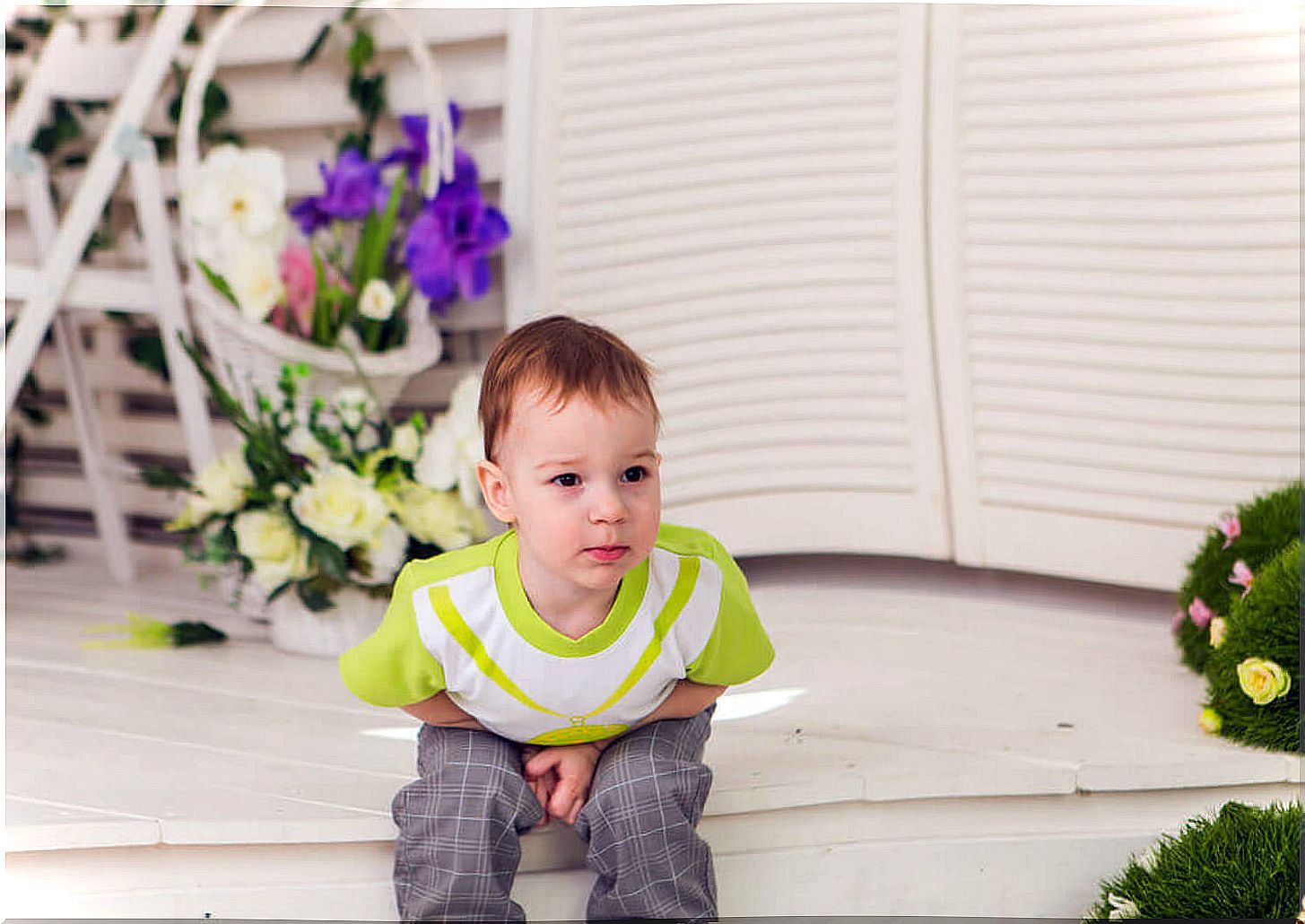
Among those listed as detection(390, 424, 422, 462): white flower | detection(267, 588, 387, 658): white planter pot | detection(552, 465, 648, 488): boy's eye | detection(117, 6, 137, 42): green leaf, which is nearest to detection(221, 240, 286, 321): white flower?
detection(390, 424, 422, 462): white flower

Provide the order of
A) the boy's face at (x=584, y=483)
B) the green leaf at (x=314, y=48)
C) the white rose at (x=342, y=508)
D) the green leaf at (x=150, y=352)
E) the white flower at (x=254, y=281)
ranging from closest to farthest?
1. the boy's face at (x=584, y=483)
2. the white rose at (x=342, y=508)
3. the white flower at (x=254, y=281)
4. the green leaf at (x=314, y=48)
5. the green leaf at (x=150, y=352)

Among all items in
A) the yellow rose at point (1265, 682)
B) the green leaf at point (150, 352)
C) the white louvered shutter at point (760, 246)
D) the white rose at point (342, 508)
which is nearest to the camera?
the yellow rose at point (1265, 682)

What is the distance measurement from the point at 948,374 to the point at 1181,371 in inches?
11.0

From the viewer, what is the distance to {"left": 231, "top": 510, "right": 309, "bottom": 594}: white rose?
5.58 feet

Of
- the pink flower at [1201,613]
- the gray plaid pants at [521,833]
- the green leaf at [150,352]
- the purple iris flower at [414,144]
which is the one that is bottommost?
the gray plaid pants at [521,833]

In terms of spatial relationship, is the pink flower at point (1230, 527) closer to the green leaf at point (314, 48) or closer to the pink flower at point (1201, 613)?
the pink flower at point (1201, 613)

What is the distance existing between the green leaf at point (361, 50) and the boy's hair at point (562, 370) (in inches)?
40.2

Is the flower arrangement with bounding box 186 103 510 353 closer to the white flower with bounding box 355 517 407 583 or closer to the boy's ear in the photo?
the white flower with bounding box 355 517 407 583

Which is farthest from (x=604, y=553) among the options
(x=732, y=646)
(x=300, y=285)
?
(x=300, y=285)

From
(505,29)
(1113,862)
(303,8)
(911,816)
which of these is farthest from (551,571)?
(303,8)

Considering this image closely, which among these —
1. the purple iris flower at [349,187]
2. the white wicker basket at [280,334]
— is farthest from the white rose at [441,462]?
the purple iris flower at [349,187]

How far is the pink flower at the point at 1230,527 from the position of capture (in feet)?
5.15

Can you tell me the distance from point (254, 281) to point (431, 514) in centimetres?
37

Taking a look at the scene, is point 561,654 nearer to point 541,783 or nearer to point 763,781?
point 541,783
